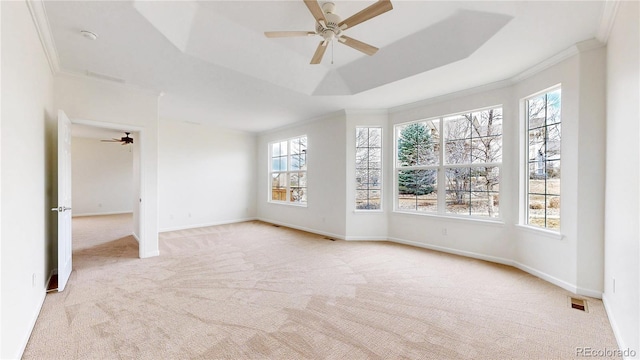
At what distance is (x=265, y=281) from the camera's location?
3.08m

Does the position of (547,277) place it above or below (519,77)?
below

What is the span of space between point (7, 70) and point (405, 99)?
4.58 metres

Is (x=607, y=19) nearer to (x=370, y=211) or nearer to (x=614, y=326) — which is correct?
(x=614, y=326)

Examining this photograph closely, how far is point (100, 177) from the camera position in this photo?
856 centimetres

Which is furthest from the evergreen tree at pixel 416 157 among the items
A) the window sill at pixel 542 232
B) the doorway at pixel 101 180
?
the doorway at pixel 101 180

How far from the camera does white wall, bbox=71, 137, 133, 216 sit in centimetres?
820

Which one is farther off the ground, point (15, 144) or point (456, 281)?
point (15, 144)

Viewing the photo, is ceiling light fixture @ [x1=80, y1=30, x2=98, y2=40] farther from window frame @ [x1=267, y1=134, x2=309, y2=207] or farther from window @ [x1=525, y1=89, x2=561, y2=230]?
window @ [x1=525, y1=89, x2=561, y2=230]

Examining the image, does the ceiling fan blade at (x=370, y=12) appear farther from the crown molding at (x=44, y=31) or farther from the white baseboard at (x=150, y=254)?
the white baseboard at (x=150, y=254)

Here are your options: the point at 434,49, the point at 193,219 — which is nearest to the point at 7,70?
the point at 434,49

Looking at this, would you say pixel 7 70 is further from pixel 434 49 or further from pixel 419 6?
pixel 434 49

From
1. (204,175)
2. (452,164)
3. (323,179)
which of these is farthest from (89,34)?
(452,164)

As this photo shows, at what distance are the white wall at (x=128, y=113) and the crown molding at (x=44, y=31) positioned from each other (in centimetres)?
31

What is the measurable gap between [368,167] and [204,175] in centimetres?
419
